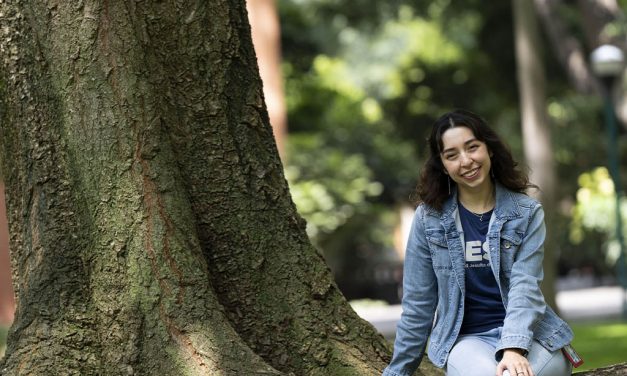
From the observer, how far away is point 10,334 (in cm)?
490

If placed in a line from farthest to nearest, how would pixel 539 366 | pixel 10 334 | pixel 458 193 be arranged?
pixel 10 334
pixel 458 193
pixel 539 366

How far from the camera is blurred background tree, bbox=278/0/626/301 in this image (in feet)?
82.8

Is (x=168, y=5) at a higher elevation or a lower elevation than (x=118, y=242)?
higher

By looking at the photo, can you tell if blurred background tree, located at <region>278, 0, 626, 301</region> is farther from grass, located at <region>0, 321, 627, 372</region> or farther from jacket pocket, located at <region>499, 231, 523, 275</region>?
jacket pocket, located at <region>499, 231, 523, 275</region>

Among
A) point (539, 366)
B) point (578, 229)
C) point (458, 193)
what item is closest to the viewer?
point (539, 366)

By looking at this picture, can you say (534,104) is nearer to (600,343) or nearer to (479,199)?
(600,343)

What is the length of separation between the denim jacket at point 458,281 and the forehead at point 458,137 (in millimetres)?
233

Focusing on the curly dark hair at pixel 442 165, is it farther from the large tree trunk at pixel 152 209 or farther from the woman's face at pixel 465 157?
the large tree trunk at pixel 152 209

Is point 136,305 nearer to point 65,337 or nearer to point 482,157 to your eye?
point 65,337

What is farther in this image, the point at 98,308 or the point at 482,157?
the point at 98,308

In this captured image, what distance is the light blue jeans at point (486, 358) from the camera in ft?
13.7

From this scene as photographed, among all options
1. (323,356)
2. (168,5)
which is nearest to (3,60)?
(168,5)

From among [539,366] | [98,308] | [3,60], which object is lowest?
[539,366]

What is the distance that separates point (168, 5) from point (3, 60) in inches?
29.4
